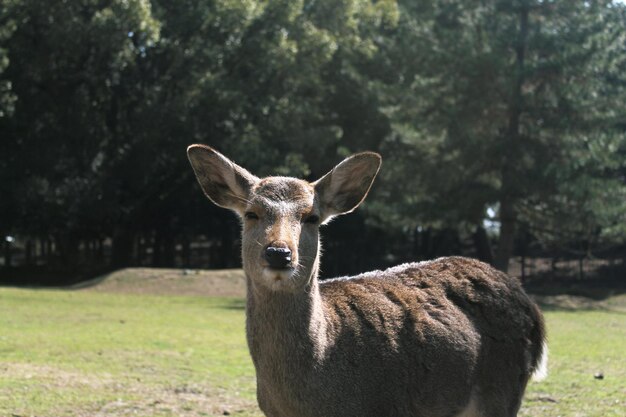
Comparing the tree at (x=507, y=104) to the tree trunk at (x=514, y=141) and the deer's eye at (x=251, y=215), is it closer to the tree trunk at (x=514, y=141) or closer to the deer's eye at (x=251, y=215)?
the tree trunk at (x=514, y=141)

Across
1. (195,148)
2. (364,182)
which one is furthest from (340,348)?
(195,148)

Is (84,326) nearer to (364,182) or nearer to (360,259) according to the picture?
(364,182)

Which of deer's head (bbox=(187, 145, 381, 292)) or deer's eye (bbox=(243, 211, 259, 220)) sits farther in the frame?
Result: deer's eye (bbox=(243, 211, 259, 220))

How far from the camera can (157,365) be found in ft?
38.8

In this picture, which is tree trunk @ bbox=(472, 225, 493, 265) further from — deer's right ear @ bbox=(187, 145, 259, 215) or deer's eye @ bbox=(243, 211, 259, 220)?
deer's eye @ bbox=(243, 211, 259, 220)

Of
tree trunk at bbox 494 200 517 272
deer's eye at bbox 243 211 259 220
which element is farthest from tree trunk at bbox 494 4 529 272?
deer's eye at bbox 243 211 259 220

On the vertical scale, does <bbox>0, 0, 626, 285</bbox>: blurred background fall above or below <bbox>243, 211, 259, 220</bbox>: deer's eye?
above

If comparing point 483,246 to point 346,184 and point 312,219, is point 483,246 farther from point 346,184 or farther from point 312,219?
point 312,219

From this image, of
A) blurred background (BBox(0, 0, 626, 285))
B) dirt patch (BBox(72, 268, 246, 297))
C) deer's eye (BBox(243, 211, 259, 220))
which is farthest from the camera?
blurred background (BBox(0, 0, 626, 285))

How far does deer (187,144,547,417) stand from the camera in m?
5.36

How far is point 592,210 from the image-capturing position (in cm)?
2728

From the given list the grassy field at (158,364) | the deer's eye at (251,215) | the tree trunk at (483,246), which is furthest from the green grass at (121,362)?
the tree trunk at (483,246)

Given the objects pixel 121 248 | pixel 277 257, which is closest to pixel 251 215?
pixel 277 257

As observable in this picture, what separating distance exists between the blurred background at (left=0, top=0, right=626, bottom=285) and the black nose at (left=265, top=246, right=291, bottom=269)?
2317cm
